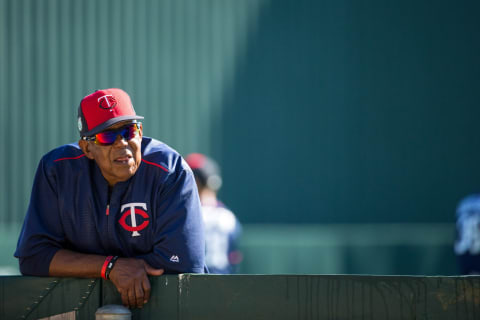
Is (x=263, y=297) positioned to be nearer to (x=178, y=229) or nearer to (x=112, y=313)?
(x=178, y=229)

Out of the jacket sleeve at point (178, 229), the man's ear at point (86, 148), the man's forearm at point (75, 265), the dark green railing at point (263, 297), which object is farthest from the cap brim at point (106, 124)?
the dark green railing at point (263, 297)

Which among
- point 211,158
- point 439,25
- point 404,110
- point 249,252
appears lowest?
point 249,252

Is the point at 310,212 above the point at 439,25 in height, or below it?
below

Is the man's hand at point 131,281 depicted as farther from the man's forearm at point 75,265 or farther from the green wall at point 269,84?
the green wall at point 269,84

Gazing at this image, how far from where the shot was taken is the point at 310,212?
1164 centimetres

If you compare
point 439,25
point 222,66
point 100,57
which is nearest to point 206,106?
point 222,66

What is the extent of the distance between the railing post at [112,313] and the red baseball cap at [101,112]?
2.77 feet

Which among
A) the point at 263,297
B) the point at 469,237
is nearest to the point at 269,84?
the point at 469,237

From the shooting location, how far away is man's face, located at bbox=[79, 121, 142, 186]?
3.22m

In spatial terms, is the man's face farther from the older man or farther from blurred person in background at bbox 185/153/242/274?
blurred person in background at bbox 185/153/242/274

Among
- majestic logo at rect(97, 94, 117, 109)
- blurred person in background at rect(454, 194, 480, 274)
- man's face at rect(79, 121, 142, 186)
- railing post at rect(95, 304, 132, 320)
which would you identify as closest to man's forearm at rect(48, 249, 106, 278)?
railing post at rect(95, 304, 132, 320)

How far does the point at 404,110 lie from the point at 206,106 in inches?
145

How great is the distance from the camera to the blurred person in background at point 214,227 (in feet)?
19.3

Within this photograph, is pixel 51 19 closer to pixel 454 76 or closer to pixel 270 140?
pixel 270 140
